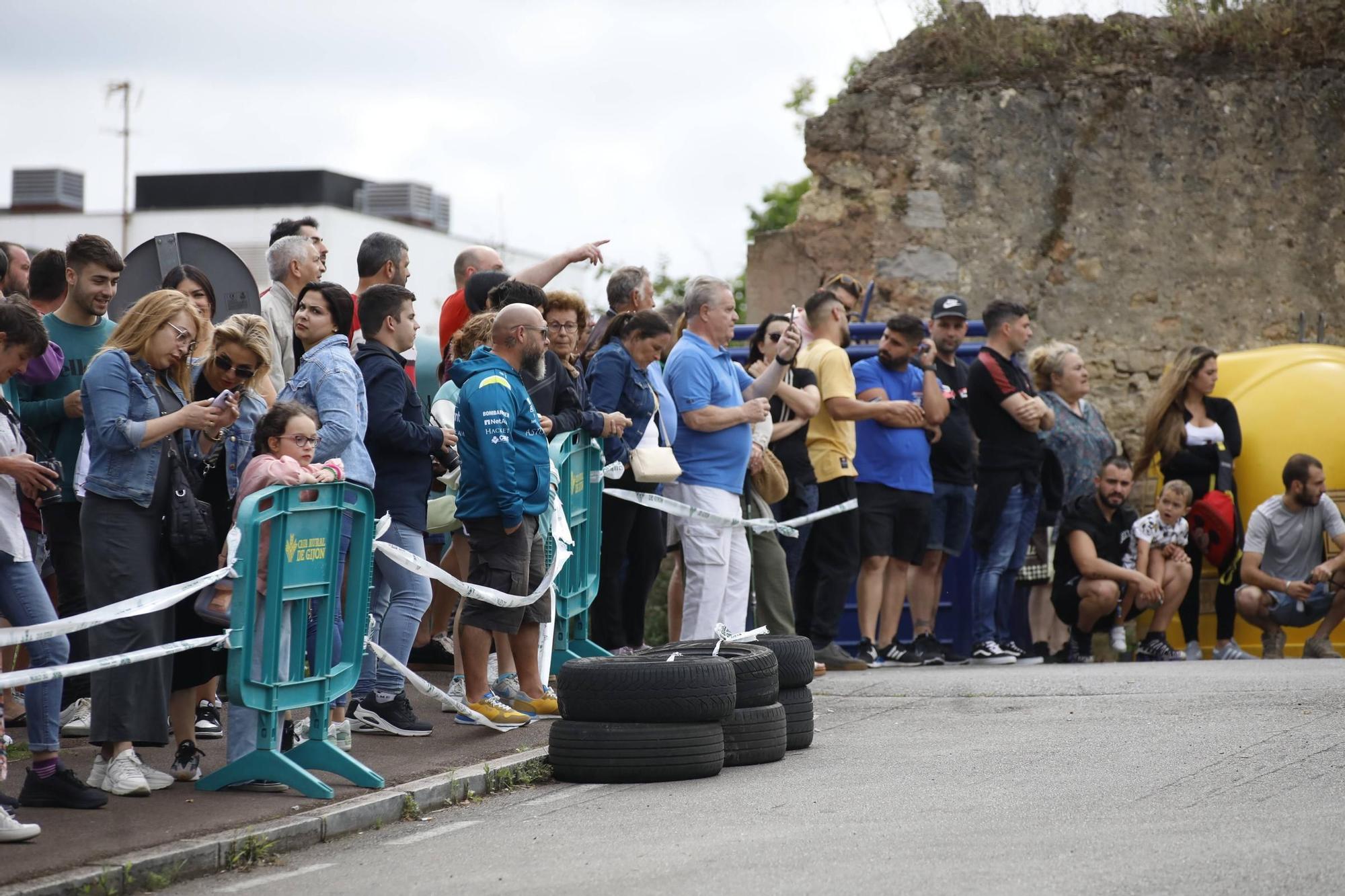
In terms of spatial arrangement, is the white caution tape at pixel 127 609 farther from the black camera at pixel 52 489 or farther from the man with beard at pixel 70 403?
the man with beard at pixel 70 403

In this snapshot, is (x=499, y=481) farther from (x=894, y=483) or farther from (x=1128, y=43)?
(x=1128, y=43)

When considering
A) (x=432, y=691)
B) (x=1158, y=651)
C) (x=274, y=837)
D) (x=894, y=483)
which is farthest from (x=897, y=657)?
(x=274, y=837)

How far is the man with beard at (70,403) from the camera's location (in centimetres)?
785

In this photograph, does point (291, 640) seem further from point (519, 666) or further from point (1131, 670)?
point (1131, 670)

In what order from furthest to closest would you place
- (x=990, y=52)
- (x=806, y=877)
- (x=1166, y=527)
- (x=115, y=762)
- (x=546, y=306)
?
1. (x=990, y=52)
2. (x=1166, y=527)
3. (x=546, y=306)
4. (x=115, y=762)
5. (x=806, y=877)

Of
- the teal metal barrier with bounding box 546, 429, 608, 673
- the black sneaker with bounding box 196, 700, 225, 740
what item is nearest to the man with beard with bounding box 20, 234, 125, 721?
the black sneaker with bounding box 196, 700, 225, 740

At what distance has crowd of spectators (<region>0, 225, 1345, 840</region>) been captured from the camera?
667 cm

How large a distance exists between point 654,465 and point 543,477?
176cm

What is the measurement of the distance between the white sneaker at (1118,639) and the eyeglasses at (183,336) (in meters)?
8.29

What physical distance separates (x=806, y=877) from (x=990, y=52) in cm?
1238

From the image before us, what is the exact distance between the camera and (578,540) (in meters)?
9.84

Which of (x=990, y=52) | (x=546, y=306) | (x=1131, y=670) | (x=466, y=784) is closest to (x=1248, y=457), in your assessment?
(x=1131, y=670)

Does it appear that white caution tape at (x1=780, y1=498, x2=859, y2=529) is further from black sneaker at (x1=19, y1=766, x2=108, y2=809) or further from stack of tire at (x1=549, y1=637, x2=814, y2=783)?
black sneaker at (x1=19, y1=766, x2=108, y2=809)

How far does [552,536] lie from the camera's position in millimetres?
8922
